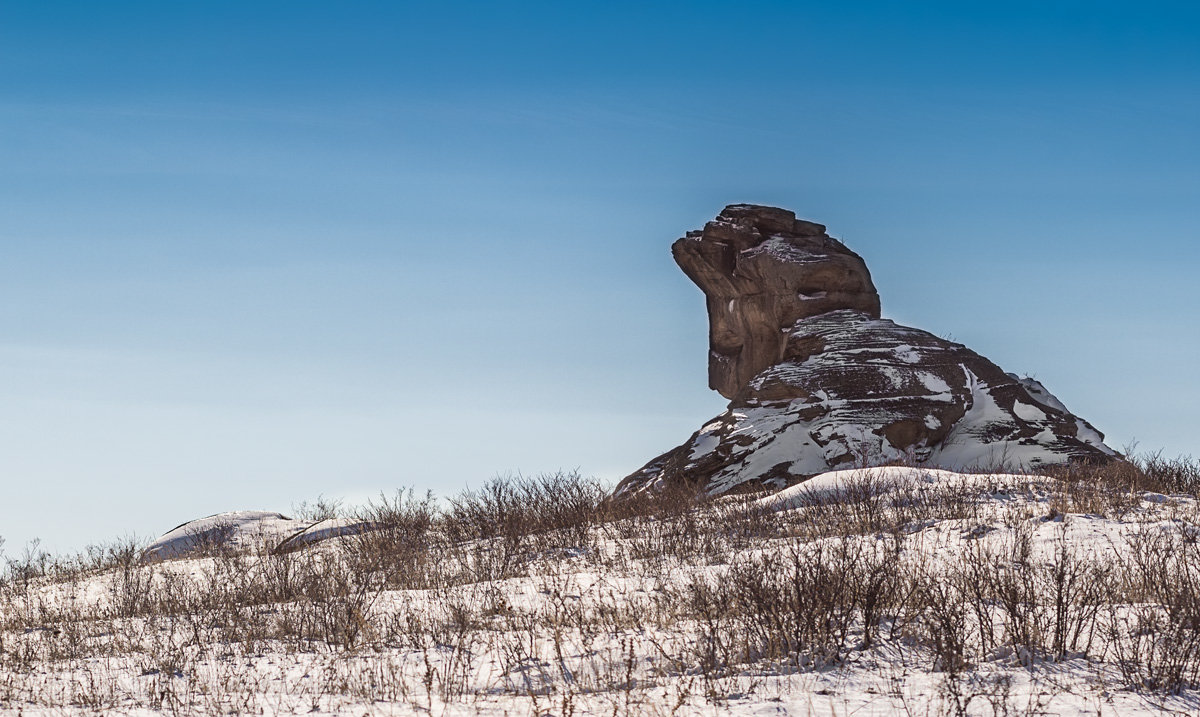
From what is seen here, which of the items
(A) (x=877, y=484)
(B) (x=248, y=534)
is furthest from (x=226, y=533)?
(A) (x=877, y=484)

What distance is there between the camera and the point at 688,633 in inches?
284

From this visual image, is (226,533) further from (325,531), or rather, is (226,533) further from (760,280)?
(760,280)

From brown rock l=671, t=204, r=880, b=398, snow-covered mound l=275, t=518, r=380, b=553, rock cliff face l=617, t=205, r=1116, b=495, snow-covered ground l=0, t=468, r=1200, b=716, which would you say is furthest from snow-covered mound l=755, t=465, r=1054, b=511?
brown rock l=671, t=204, r=880, b=398

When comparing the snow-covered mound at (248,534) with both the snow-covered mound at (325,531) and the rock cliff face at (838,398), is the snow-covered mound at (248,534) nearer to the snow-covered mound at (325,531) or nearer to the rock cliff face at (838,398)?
the snow-covered mound at (325,531)

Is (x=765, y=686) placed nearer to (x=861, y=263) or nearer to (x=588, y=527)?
(x=588, y=527)

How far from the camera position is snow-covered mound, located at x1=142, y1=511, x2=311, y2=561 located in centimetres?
1905

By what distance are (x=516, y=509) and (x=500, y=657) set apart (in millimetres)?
10241

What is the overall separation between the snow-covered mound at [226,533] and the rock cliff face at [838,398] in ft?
28.6

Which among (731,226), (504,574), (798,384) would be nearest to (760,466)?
(798,384)

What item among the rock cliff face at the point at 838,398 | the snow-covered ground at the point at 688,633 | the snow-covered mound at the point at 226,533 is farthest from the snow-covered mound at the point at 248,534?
the rock cliff face at the point at 838,398

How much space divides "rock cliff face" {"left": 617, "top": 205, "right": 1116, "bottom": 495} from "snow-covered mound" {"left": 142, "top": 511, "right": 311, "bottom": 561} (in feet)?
28.6

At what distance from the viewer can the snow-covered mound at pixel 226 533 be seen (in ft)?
62.5

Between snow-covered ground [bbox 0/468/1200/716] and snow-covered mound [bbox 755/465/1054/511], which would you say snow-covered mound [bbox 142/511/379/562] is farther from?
snow-covered mound [bbox 755/465/1054/511]

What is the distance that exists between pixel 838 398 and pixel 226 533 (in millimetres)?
14299
